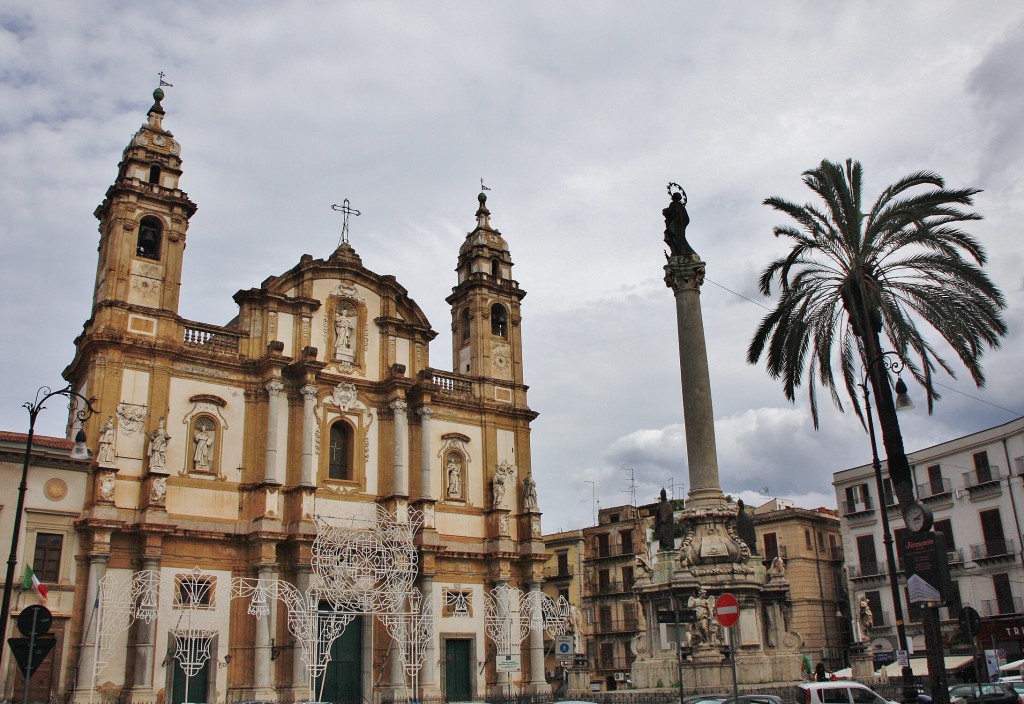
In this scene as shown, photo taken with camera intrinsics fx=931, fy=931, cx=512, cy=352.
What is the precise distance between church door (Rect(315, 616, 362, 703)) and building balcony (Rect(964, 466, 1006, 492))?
23.8 metres

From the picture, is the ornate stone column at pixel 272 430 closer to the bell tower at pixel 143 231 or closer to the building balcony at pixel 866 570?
the bell tower at pixel 143 231

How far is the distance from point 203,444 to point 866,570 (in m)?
28.2

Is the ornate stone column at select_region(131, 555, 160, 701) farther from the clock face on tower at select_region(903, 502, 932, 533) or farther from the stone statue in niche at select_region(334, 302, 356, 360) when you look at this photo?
the clock face on tower at select_region(903, 502, 932, 533)

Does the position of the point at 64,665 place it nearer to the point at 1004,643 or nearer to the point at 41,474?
the point at 41,474

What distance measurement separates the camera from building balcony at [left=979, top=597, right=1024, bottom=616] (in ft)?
110

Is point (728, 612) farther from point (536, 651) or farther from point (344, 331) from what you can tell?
point (344, 331)

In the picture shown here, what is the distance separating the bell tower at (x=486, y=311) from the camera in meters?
38.1

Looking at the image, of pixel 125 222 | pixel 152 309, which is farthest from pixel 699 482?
pixel 125 222

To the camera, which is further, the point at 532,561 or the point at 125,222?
the point at 532,561

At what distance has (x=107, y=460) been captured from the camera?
2706 cm

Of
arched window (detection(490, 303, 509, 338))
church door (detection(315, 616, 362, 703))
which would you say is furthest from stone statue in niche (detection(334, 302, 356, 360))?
church door (detection(315, 616, 362, 703))

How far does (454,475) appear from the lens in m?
35.0

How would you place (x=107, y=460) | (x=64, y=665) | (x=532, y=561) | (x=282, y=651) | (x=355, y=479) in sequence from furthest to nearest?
1. (x=532, y=561)
2. (x=355, y=479)
3. (x=282, y=651)
4. (x=107, y=460)
5. (x=64, y=665)

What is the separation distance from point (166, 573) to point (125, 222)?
11.3 metres
